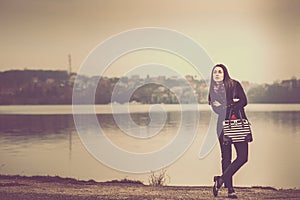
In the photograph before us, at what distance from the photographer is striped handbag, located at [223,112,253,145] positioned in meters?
3.73

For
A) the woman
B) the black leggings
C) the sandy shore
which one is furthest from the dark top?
the sandy shore

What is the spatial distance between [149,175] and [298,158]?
1096 millimetres

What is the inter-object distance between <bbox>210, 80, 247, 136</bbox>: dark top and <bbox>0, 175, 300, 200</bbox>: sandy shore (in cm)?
48

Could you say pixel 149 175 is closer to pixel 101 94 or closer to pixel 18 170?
pixel 101 94

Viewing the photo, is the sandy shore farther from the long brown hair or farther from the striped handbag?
the long brown hair

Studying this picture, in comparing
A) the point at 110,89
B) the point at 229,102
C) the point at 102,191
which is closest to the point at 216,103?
the point at 229,102

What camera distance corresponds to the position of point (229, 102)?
3752 mm

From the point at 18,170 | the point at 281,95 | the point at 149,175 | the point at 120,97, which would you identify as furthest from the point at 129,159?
the point at 281,95

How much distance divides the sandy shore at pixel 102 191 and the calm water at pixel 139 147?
0.05m

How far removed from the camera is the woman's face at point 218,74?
3795 mm

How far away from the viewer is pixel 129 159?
3852 mm

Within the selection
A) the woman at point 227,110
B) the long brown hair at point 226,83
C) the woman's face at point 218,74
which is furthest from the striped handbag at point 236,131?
the woman's face at point 218,74

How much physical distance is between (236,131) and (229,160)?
0.22 meters

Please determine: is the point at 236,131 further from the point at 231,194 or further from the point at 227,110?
the point at 231,194
